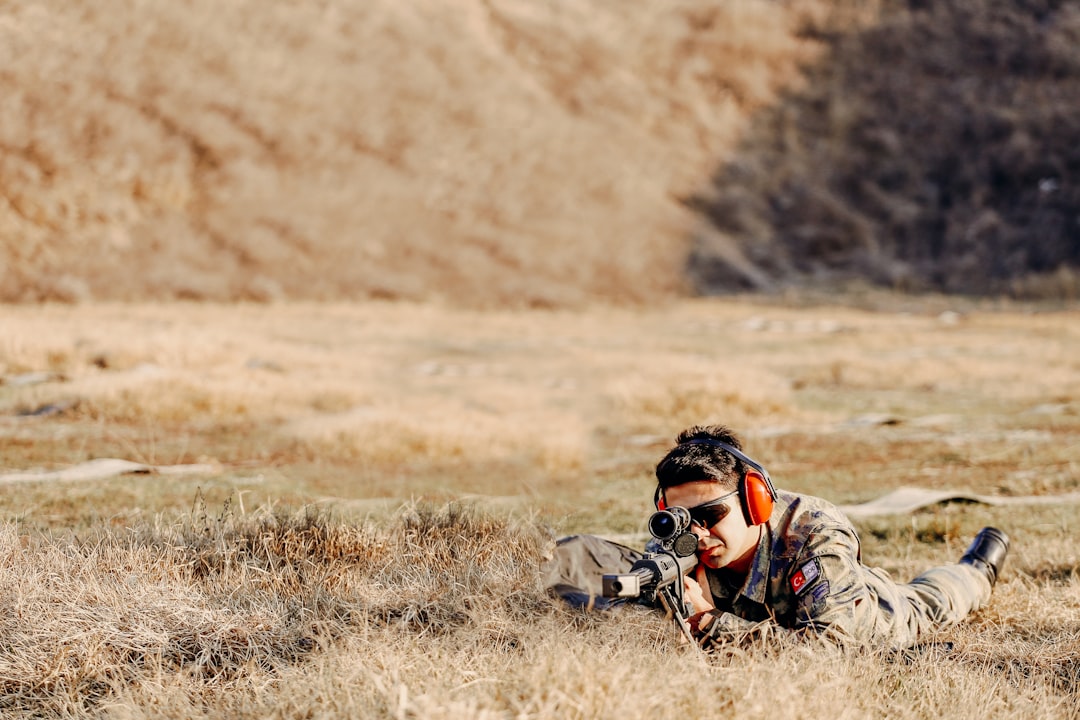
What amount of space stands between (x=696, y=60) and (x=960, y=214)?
13406 millimetres

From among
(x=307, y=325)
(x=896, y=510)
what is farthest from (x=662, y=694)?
(x=307, y=325)

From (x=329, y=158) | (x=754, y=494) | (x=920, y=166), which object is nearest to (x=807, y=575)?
(x=754, y=494)

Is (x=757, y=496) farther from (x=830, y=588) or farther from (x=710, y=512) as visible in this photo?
(x=830, y=588)

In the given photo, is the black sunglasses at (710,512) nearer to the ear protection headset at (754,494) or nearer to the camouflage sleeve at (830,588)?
the ear protection headset at (754,494)

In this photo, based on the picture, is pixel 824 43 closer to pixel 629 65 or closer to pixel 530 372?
pixel 629 65

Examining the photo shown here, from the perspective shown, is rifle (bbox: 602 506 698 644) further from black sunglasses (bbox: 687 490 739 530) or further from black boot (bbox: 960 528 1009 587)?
black boot (bbox: 960 528 1009 587)

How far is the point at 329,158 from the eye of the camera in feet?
116

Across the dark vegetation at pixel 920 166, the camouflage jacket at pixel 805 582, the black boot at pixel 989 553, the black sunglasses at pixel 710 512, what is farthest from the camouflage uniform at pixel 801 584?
the dark vegetation at pixel 920 166

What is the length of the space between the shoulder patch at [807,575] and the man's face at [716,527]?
21 cm

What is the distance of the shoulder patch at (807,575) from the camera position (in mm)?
3434

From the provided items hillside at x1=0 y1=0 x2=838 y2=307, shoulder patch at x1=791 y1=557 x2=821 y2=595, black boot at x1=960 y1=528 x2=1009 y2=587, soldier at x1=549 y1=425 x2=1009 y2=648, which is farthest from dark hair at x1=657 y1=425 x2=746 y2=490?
hillside at x1=0 y1=0 x2=838 y2=307

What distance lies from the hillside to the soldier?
27.8 metres

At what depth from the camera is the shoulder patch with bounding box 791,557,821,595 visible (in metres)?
3.43

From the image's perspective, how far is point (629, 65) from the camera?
44.6m
